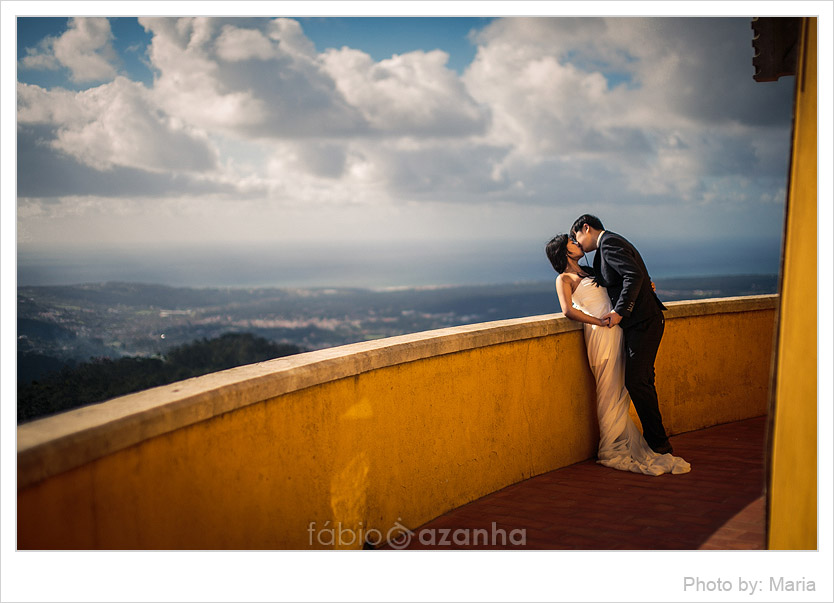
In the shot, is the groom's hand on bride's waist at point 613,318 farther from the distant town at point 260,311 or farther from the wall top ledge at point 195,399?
the distant town at point 260,311

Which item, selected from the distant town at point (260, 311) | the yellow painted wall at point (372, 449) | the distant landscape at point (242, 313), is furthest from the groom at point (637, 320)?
the distant town at point (260, 311)

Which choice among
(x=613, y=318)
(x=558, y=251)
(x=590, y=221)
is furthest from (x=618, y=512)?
(x=590, y=221)

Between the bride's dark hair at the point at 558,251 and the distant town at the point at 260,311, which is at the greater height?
the bride's dark hair at the point at 558,251

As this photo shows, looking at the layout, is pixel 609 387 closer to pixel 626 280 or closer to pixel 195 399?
pixel 626 280

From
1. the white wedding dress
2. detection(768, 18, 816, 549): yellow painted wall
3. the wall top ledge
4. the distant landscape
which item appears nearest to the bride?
the white wedding dress

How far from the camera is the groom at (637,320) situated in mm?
5422

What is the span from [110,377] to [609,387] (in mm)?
6856

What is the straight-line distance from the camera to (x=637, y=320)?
5520 mm

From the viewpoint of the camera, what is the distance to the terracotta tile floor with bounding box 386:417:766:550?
3.98 metres

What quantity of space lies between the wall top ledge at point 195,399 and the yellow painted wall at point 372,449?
5 cm

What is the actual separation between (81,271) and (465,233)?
55.0m
